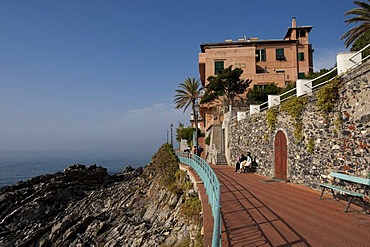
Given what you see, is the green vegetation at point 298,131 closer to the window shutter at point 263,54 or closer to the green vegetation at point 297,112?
the green vegetation at point 297,112

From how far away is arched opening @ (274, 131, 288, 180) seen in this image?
1393 centimetres

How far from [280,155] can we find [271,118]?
2.12 metres

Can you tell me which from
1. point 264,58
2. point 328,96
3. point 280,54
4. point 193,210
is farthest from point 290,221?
point 280,54

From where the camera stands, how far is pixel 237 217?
289 inches

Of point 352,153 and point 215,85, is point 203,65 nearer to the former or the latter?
point 215,85

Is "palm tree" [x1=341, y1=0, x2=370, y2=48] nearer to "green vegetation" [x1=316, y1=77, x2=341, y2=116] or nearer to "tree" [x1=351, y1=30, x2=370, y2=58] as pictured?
"tree" [x1=351, y1=30, x2=370, y2=58]

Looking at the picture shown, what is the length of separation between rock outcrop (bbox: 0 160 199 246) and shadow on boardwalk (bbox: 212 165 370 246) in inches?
76.4

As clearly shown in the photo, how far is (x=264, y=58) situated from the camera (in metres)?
40.5

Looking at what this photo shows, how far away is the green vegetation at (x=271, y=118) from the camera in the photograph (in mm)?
15133

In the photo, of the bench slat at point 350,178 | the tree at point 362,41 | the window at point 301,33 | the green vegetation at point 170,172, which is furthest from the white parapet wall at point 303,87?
the window at point 301,33

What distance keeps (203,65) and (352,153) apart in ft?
112

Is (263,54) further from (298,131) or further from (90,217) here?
(90,217)

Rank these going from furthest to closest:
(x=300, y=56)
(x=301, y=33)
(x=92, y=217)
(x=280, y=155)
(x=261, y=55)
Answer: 1. (x=301, y=33)
2. (x=261, y=55)
3. (x=300, y=56)
4. (x=92, y=217)
5. (x=280, y=155)

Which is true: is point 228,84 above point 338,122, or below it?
above
